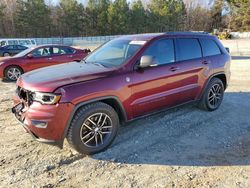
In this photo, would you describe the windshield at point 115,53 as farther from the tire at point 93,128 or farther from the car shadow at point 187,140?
the car shadow at point 187,140

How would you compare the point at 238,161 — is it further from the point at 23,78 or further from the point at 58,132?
the point at 23,78

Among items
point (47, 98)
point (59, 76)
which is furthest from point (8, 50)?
point (47, 98)

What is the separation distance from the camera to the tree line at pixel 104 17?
2231 inches

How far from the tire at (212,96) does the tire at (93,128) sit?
2.37 meters

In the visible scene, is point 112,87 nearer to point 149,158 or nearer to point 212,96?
point 149,158

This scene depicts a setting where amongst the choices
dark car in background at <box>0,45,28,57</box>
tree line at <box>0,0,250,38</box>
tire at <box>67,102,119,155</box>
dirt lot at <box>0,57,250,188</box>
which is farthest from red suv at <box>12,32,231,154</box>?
tree line at <box>0,0,250,38</box>

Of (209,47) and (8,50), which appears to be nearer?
(209,47)

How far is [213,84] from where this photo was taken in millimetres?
6125

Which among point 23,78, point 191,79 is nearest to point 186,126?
point 191,79

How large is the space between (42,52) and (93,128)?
7993 millimetres

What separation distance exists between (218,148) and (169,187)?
1383 mm

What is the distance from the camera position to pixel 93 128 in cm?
430

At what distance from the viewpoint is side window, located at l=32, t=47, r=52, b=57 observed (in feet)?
37.2

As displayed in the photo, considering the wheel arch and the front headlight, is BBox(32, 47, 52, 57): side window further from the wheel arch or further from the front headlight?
the front headlight
